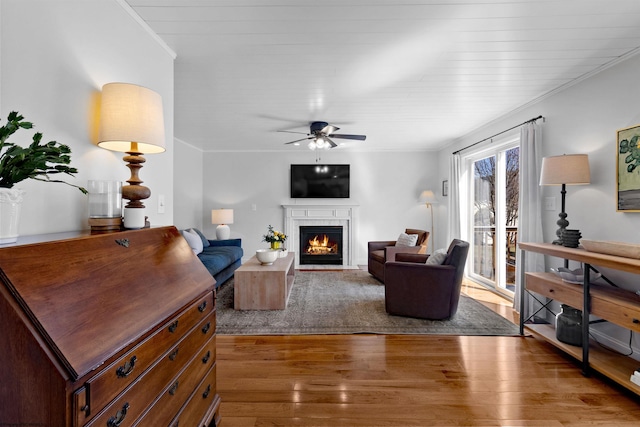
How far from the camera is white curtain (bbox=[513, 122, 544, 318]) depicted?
3.09 meters

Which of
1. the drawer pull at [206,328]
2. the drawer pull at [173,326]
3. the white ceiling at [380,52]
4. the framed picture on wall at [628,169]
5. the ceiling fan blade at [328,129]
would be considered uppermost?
Answer: the white ceiling at [380,52]

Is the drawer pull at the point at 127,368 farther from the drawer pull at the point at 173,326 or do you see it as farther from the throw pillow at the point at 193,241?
the throw pillow at the point at 193,241

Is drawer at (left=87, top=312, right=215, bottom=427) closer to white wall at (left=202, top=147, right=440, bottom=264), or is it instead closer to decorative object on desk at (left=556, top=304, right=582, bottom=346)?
decorative object on desk at (left=556, top=304, right=582, bottom=346)

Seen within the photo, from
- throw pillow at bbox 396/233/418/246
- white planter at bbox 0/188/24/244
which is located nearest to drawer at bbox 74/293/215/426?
white planter at bbox 0/188/24/244

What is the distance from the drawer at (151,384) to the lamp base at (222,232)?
4.30 metres

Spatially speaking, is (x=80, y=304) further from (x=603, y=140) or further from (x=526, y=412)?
(x=603, y=140)

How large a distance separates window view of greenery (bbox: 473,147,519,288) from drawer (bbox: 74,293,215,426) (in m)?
4.05

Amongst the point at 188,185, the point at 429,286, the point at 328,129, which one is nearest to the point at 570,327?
the point at 429,286

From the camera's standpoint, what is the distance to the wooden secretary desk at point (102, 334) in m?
0.68

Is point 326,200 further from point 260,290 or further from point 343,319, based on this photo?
point 343,319

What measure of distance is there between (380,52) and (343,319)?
101 inches

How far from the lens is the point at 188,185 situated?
5438 mm

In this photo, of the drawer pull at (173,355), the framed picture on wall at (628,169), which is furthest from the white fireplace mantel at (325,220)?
the drawer pull at (173,355)

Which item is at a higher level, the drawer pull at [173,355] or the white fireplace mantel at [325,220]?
the white fireplace mantel at [325,220]
